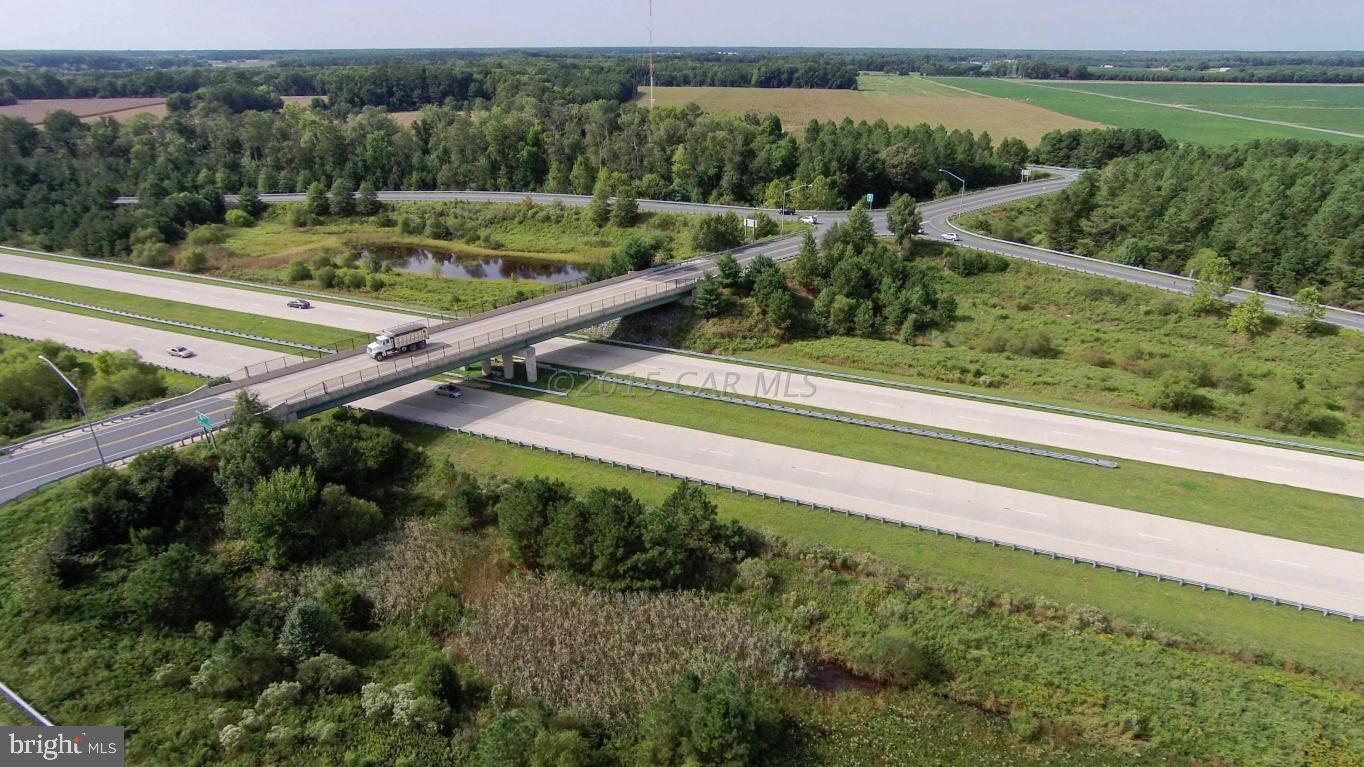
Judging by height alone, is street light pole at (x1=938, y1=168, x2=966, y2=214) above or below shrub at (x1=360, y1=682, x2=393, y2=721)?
above

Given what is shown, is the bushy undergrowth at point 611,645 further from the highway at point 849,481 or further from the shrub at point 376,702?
the highway at point 849,481

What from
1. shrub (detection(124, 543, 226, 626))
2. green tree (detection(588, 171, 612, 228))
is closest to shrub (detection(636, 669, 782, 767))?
shrub (detection(124, 543, 226, 626))

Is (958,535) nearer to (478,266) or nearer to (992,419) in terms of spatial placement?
(992,419)

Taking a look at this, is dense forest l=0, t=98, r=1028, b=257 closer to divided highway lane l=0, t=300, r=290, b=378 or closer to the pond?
the pond

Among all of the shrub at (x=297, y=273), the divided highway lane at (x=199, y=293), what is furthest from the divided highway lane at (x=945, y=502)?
the shrub at (x=297, y=273)

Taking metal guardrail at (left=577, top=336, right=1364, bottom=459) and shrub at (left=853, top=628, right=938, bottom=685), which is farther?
metal guardrail at (left=577, top=336, right=1364, bottom=459)

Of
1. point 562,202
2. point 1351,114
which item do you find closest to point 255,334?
point 562,202

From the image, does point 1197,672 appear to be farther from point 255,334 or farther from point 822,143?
point 822,143
